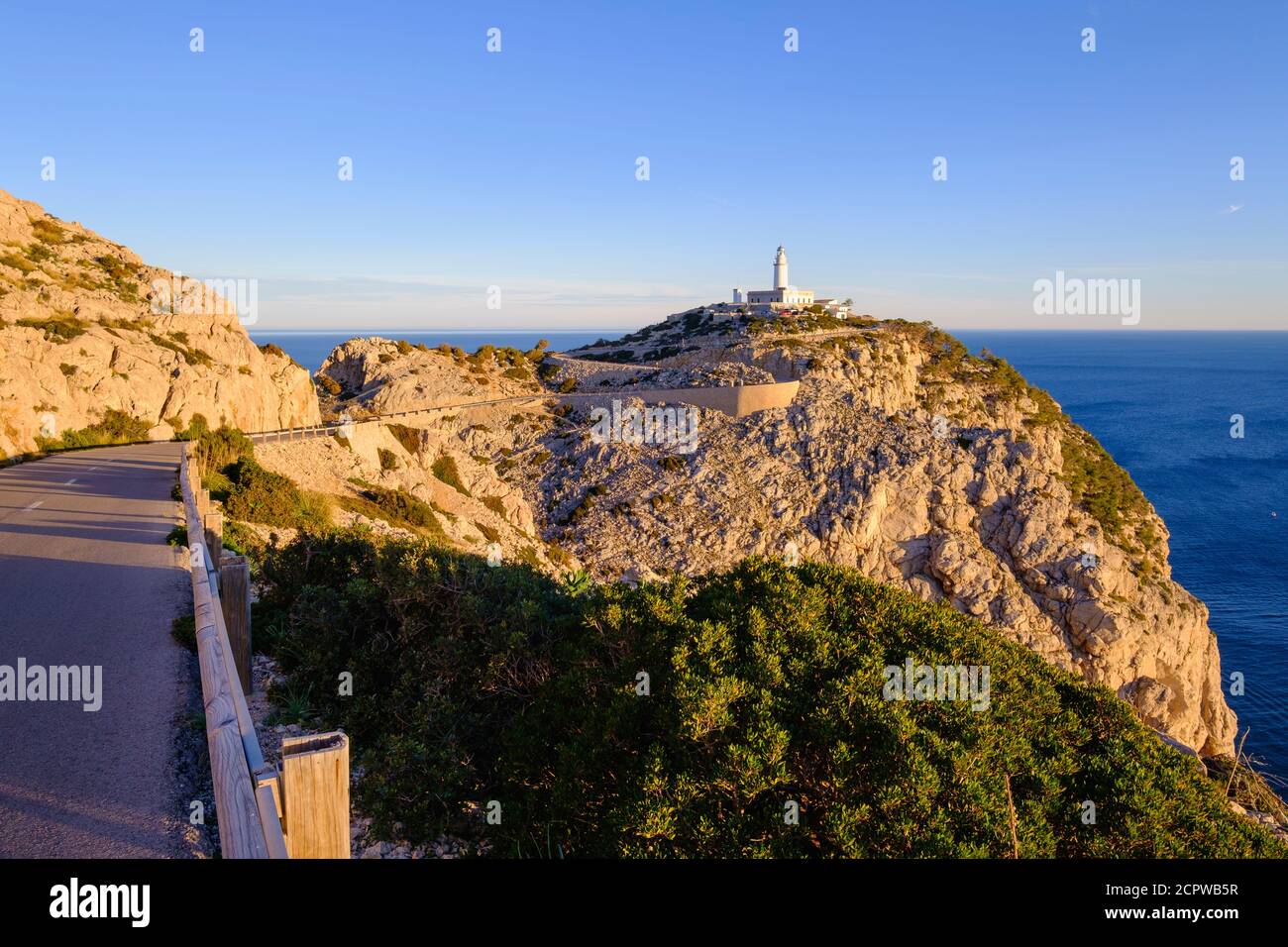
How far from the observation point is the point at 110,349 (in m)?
28.2

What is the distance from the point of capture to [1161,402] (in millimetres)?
129125

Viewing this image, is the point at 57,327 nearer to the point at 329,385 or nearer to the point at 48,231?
the point at 48,231

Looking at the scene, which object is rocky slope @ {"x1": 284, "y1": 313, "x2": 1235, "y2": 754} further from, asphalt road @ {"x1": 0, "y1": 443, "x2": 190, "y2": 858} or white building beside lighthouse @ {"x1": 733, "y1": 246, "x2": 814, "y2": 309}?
white building beside lighthouse @ {"x1": 733, "y1": 246, "x2": 814, "y2": 309}

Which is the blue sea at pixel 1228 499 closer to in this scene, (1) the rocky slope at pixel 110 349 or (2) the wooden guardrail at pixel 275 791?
(2) the wooden guardrail at pixel 275 791

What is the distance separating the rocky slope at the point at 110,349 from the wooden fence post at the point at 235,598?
71.9ft

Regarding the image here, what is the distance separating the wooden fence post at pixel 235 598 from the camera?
23.7 feet

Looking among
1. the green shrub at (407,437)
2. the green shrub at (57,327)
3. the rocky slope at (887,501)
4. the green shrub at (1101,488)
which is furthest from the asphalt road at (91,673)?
the green shrub at (1101,488)

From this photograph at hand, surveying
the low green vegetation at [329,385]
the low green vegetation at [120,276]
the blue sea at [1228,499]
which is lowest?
the blue sea at [1228,499]

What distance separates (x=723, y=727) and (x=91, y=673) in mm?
6471

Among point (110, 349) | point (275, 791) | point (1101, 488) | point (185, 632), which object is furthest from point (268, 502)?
point (1101, 488)
